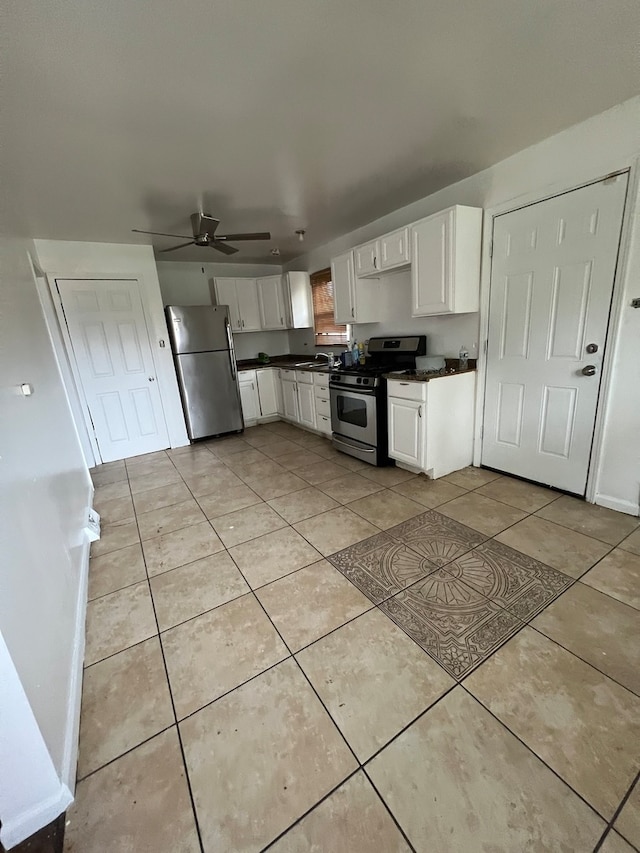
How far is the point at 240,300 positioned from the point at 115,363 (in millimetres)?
2071

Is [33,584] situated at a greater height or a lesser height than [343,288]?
lesser

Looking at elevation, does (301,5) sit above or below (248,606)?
above

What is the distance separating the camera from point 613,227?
209cm

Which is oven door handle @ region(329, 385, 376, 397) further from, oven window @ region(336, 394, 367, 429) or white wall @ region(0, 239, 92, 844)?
white wall @ region(0, 239, 92, 844)

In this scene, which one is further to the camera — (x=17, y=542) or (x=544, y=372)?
(x=544, y=372)

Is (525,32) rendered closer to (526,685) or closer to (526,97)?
(526,97)

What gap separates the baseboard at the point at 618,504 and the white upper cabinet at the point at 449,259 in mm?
1701

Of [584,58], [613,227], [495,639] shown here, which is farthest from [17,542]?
[613,227]

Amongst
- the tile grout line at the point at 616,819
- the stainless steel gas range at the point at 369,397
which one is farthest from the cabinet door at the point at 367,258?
the tile grout line at the point at 616,819

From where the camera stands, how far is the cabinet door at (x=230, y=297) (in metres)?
5.06

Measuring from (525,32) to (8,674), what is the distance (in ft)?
9.47

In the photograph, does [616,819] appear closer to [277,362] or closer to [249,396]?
[249,396]

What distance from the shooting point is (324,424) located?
14.0 feet

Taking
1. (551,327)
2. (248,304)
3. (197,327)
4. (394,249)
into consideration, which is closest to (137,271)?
(197,327)
